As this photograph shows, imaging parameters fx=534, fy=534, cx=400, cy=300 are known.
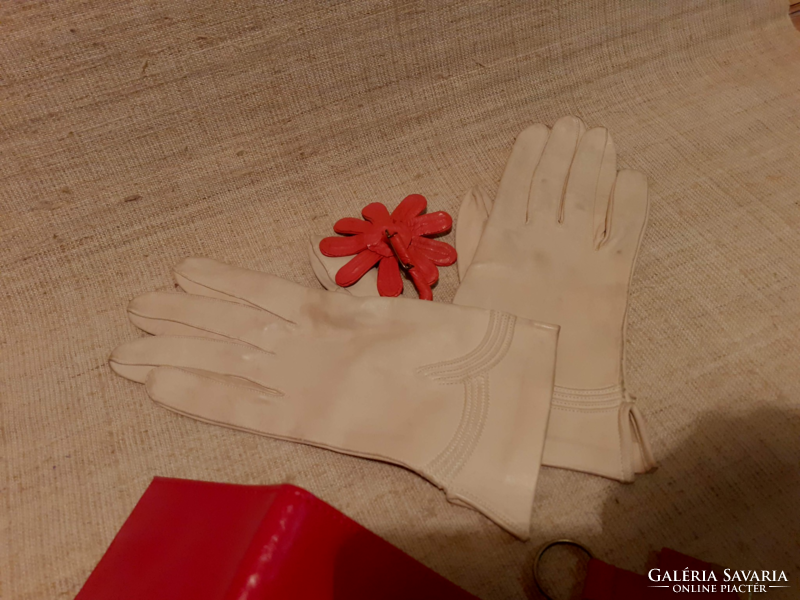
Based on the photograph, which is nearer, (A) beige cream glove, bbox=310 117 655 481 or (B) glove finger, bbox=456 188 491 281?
(A) beige cream glove, bbox=310 117 655 481

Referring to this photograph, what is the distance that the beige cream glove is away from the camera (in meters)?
0.77

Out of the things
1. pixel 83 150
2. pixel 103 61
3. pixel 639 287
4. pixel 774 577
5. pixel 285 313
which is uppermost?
pixel 103 61

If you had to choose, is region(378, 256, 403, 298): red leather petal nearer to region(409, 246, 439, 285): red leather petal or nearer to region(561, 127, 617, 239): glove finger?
region(409, 246, 439, 285): red leather petal

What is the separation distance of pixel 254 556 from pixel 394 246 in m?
0.52

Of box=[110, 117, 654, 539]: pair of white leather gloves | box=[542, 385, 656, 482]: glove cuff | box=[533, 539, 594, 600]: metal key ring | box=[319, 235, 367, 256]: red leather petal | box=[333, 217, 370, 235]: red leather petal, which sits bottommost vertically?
box=[533, 539, 594, 600]: metal key ring

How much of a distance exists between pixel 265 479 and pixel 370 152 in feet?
2.15

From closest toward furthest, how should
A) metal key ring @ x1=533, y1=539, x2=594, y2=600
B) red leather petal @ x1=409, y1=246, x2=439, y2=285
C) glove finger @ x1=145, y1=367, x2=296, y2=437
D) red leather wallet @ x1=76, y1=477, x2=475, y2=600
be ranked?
red leather wallet @ x1=76, y1=477, x2=475, y2=600, metal key ring @ x1=533, y1=539, x2=594, y2=600, glove finger @ x1=145, y1=367, x2=296, y2=437, red leather petal @ x1=409, y1=246, x2=439, y2=285

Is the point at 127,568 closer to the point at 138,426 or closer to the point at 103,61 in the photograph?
the point at 138,426

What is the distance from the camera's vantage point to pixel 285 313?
86 centimetres

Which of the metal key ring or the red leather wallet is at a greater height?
the red leather wallet

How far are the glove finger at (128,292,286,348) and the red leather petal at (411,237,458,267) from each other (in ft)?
0.88

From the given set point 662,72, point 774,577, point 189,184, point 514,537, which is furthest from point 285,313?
point 662,72

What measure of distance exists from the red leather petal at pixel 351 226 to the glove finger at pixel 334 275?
0.16 feet

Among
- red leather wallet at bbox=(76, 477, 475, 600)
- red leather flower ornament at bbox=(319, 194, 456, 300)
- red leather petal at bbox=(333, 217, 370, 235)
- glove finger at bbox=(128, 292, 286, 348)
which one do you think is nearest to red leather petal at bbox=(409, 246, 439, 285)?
red leather flower ornament at bbox=(319, 194, 456, 300)
